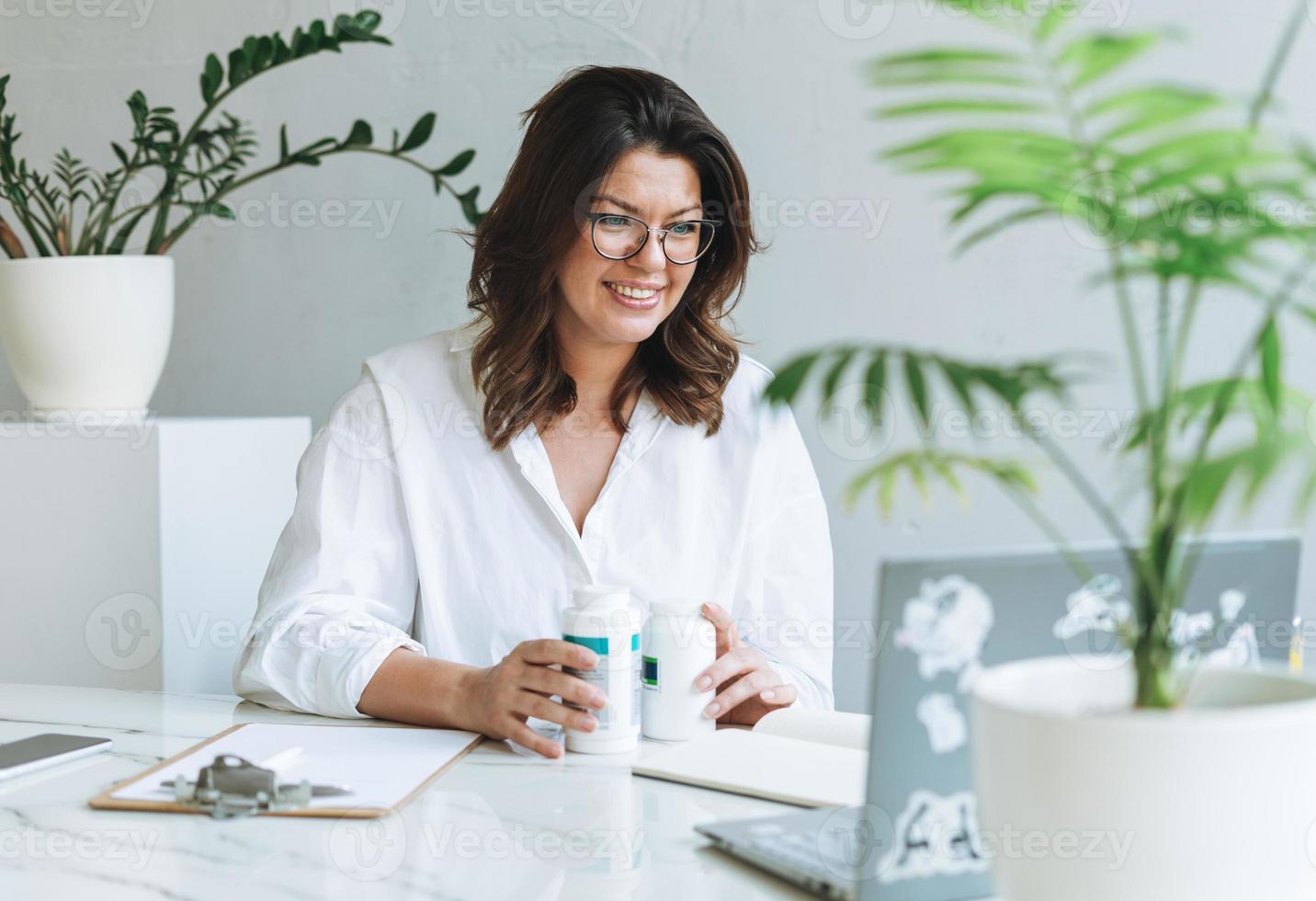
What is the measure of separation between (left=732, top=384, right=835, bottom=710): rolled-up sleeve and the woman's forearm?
48 centimetres

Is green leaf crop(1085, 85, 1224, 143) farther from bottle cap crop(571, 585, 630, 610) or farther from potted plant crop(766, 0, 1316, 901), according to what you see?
bottle cap crop(571, 585, 630, 610)

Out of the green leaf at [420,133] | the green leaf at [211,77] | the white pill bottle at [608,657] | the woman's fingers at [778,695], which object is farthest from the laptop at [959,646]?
the green leaf at [211,77]

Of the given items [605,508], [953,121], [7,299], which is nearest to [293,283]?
[7,299]

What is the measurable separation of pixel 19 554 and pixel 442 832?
142 centimetres

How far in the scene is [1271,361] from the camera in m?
0.69

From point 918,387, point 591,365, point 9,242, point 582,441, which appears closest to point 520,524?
point 582,441

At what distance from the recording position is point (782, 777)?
1166mm

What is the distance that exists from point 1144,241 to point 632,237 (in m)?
1.16

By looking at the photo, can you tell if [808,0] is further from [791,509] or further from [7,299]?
[7,299]

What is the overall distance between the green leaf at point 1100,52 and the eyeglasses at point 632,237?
112 centimetres

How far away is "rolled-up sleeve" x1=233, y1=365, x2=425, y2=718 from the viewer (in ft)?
4.82

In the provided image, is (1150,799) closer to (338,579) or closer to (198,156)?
(338,579)

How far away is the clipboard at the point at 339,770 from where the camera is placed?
1082 millimetres

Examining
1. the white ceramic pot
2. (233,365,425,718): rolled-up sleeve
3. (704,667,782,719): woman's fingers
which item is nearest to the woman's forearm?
(233,365,425,718): rolled-up sleeve
